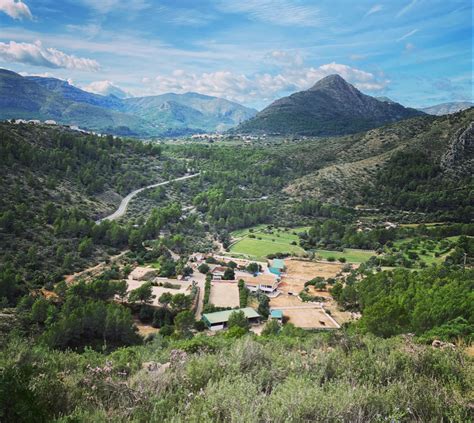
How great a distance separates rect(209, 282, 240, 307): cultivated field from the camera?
33.3 meters

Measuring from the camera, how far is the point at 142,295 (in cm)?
3033

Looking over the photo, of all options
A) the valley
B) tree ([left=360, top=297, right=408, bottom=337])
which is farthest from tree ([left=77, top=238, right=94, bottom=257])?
tree ([left=360, top=297, right=408, bottom=337])

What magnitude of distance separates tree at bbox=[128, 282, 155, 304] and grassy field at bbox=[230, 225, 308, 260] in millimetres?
21437

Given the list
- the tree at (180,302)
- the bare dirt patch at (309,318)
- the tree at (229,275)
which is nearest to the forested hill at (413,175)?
the tree at (229,275)

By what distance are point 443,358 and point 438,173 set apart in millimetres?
80934

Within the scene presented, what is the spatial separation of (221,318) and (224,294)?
6.54 meters

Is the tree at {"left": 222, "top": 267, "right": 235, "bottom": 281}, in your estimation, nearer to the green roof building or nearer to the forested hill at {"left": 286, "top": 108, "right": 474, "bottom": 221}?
the green roof building

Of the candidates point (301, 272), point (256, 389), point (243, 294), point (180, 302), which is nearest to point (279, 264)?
point (301, 272)

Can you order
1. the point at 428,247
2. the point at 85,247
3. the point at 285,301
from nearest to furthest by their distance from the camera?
the point at 285,301 < the point at 85,247 < the point at 428,247

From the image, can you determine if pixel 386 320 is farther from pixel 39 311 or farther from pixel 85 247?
pixel 85 247

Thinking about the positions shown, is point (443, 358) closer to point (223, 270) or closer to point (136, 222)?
point (223, 270)

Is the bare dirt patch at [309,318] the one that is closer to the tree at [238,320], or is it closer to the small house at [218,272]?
the tree at [238,320]

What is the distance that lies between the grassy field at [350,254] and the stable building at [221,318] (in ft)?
78.1

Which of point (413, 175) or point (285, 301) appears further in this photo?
point (413, 175)
